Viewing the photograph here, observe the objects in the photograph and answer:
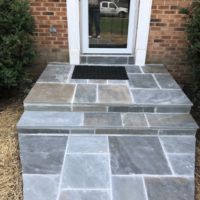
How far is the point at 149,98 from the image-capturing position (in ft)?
9.87

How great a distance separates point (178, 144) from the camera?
2.58m

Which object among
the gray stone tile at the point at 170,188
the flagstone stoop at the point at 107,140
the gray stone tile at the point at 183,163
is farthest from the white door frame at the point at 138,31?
the gray stone tile at the point at 170,188

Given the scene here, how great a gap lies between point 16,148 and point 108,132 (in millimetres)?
939

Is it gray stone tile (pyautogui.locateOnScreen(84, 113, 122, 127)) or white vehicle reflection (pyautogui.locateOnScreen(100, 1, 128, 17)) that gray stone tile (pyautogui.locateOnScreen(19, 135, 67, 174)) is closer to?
gray stone tile (pyautogui.locateOnScreen(84, 113, 122, 127))

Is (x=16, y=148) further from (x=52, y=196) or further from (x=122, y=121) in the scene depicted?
(x=122, y=121)

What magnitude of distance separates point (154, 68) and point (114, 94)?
3.56 feet

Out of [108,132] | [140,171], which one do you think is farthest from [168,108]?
[140,171]

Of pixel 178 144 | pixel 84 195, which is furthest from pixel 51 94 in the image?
pixel 178 144

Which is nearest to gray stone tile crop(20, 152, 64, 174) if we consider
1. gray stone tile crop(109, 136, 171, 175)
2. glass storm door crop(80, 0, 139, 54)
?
gray stone tile crop(109, 136, 171, 175)

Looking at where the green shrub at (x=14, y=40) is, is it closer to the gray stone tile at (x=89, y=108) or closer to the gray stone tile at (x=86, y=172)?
the gray stone tile at (x=89, y=108)

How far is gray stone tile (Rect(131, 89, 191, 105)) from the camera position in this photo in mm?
2936

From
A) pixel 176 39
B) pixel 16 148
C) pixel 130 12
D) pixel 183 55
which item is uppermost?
pixel 130 12

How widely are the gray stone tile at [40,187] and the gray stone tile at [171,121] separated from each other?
1.18 meters

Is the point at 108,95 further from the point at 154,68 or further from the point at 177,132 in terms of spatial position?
the point at 154,68
